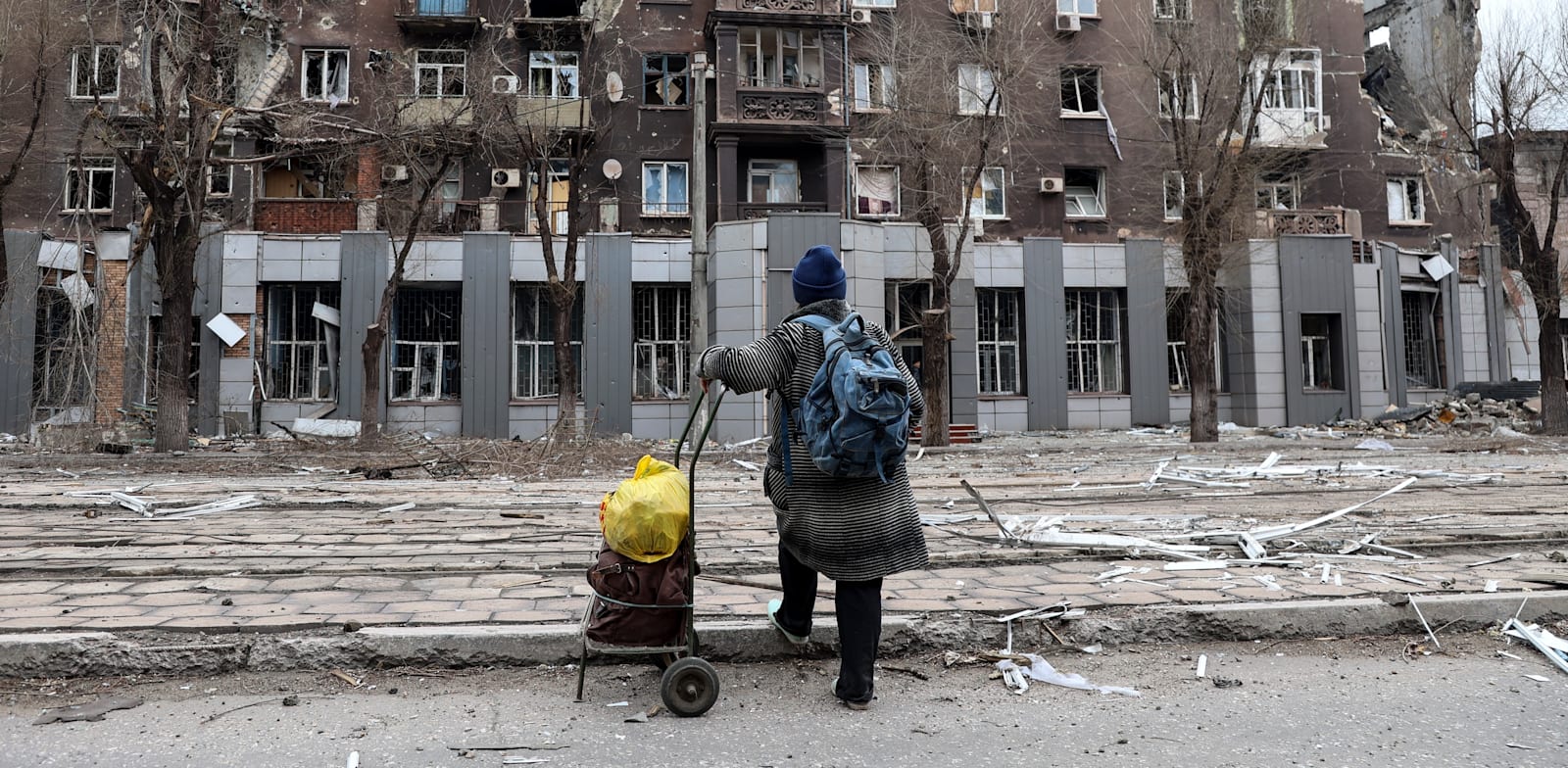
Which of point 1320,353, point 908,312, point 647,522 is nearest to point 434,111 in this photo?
point 908,312

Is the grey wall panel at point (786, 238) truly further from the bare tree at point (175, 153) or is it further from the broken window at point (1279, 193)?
the broken window at point (1279, 193)

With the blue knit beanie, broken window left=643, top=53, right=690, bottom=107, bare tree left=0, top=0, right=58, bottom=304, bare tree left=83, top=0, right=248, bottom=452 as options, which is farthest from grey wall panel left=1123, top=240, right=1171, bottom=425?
bare tree left=0, top=0, right=58, bottom=304

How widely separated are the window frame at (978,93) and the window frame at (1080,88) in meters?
3.19

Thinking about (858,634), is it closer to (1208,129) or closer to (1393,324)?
(1208,129)

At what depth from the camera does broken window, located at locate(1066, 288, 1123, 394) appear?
24.7m

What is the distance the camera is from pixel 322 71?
23.4 m

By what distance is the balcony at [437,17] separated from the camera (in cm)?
2261

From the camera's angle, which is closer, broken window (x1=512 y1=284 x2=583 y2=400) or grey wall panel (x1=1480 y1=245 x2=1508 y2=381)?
broken window (x1=512 y1=284 x2=583 y2=400)

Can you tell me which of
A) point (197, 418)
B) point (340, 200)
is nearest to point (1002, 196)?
point (340, 200)

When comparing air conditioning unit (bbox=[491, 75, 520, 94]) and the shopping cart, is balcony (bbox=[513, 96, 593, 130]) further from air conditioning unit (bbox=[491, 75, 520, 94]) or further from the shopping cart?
the shopping cart

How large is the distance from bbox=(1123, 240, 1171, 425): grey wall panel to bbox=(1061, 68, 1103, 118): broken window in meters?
4.07

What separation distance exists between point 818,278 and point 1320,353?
2606 centimetres

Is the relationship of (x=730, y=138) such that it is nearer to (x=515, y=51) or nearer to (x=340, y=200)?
(x=515, y=51)

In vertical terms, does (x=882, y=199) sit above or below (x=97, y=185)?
below
